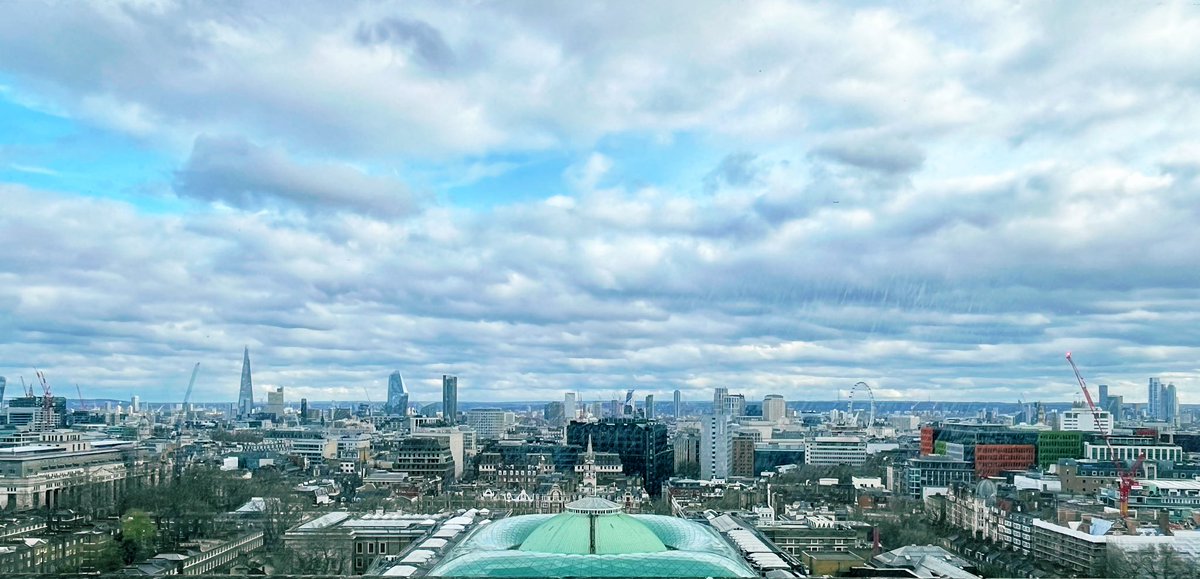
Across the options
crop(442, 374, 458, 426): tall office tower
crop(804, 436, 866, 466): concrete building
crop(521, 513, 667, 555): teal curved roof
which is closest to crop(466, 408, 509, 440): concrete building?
crop(442, 374, 458, 426): tall office tower

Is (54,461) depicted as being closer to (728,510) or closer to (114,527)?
(114,527)

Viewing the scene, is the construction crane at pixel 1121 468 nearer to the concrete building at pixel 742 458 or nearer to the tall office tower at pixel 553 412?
the concrete building at pixel 742 458

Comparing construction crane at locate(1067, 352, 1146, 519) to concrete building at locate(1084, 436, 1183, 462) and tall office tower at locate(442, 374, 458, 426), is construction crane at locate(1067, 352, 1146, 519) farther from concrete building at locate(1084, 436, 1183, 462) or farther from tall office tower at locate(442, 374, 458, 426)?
tall office tower at locate(442, 374, 458, 426)

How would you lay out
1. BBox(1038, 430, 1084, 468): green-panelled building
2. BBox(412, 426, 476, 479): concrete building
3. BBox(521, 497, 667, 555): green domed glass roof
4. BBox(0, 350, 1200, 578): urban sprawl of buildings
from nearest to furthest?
BBox(521, 497, 667, 555): green domed glass roof → BBox(0, 350, 1200, 578): urban sprawl of buildings → BBox(1038, 430, 1084, 468): green-panelled building → BBox(412, 426, 476, 479): concrete building

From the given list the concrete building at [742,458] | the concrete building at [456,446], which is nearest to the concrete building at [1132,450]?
the concrete building at [742,458]

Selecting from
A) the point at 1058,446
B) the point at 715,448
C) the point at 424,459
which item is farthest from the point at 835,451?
the point at 424,459

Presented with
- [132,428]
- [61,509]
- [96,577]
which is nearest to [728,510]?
[61,509]
